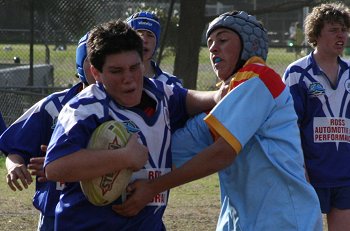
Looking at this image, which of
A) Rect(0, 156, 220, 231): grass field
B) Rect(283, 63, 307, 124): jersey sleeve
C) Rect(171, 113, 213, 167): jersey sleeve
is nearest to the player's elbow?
Rect(171, 113, 213, 167): jersey sleeve

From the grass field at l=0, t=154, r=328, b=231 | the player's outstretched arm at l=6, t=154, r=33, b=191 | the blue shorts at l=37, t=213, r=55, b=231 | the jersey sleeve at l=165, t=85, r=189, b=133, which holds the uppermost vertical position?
the jersey sleeve at l=165, t=85, r=189, b=133

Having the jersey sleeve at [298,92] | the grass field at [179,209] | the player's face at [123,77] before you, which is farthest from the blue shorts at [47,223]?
the grass field at [179,209]

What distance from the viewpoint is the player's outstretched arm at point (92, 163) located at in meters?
3.61

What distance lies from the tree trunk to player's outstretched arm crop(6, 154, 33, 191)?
10015 mm

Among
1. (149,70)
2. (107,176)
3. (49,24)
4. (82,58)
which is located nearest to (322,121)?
(149,70)

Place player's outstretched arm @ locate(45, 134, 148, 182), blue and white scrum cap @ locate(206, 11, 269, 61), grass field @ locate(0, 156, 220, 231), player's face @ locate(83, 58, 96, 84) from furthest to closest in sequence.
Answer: grass field @ locate(0, 156, 220, 231) < player's face @ locate(83, 58, 96, 84) < blue and white scrum cap @ locate(206, 11, 269, 61) < player's outstretched arm @ locate(45, 134, 148, 182)

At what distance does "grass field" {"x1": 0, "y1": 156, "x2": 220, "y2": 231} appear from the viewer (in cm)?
864

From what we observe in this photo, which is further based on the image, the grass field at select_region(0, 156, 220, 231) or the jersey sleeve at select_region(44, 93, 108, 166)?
the grass field at select_region(0, 156, 220, 231)

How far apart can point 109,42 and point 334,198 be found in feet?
11.5

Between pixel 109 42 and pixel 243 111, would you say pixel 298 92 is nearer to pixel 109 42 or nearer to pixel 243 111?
pixel 243 111

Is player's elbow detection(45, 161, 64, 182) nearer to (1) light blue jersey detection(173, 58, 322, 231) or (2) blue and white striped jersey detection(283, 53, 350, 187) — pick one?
(1) light blue jersey detection(173, 58, 322, 231)

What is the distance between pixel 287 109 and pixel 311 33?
9.93 ft

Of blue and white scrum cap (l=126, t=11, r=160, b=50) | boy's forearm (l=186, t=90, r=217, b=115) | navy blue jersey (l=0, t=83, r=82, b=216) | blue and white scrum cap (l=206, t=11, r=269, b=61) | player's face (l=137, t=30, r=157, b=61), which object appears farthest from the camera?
blue and white scrum cap (l=126, t=11, r=160, b=50)

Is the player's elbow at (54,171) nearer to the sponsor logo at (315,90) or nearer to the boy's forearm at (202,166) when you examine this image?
the boy's forearm at (202,166)
